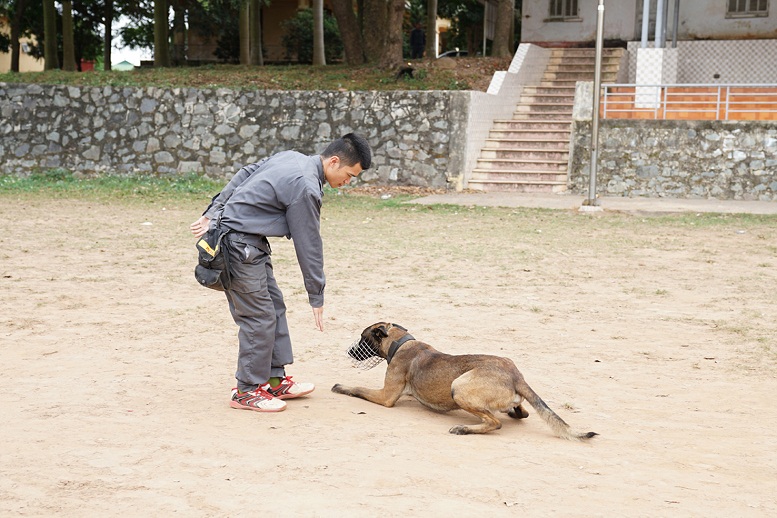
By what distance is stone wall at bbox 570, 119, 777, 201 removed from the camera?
54.5 ft

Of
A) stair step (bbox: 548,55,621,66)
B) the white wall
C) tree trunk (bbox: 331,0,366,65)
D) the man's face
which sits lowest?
the man's face

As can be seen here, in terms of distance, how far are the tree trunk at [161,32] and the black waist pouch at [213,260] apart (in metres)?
20.8

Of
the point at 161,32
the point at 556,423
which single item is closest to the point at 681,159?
the point at 556,423

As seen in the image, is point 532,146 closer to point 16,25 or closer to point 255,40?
point 255,40

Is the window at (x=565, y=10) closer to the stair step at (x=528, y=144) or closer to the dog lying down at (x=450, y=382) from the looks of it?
the stair step at (x=528, y=144)

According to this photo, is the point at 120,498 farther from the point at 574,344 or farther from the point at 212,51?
the point at 212,51

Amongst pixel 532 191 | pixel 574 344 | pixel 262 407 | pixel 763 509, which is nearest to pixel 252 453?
pixel 262 407

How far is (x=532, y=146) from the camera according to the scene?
18578 millimetres

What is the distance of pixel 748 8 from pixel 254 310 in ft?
72.1

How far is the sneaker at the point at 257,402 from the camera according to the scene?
498 centimetres

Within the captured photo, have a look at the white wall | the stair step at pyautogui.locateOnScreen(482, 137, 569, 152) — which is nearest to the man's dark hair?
the stair step at pyautogui.locateOnScreen(482, 137, 569, 152)

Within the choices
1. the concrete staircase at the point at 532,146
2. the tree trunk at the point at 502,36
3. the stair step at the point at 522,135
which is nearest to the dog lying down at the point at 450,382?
Result: the concrete staircase at the point at 532,146

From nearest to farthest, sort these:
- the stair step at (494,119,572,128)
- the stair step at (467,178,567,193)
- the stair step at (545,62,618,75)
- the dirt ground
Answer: the dirt ground, the stair step at (467,178,567,193), the stair step at (494,119,572,128), the stair step at (545,62,618,75)

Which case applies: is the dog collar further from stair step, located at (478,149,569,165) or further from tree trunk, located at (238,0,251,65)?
tree trunk, located at (238,0,251,65)
